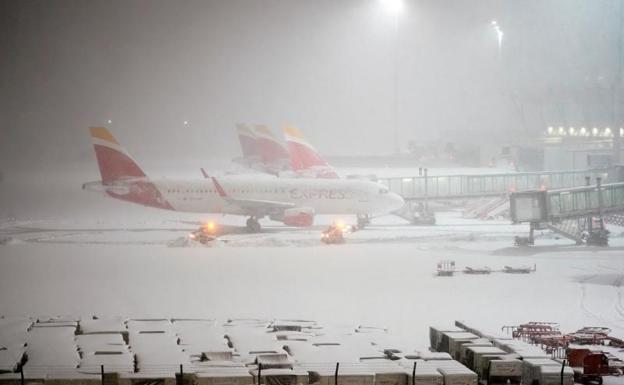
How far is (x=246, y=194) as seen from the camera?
2557 inches

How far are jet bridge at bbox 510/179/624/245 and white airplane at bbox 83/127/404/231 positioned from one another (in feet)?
36.2

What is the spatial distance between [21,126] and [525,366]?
150375mm

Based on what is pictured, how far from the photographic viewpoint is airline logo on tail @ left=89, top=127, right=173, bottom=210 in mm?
64625

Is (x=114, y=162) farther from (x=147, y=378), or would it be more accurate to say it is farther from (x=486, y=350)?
(x=147, y=378)

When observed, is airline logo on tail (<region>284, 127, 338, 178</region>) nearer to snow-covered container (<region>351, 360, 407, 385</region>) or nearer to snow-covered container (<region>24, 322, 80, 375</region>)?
snow-covered container (<region>24, 322, 80, 375</region>)

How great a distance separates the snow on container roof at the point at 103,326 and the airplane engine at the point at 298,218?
31415 millimetres

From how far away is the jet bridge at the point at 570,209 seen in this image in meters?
57.9

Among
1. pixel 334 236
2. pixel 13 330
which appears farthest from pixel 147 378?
pixel 334 236

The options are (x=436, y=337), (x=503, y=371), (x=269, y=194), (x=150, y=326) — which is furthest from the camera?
(x=269, y=194)

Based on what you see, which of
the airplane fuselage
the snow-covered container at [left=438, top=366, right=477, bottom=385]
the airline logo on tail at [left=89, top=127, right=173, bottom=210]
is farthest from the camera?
the airline logo on tail at [left=89, top=127, right=173, bottom=210]

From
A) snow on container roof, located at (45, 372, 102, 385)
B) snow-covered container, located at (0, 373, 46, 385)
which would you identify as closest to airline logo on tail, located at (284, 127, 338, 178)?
snow on container roof, located at (45, 372, 102, 385)

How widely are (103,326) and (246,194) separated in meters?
33.8

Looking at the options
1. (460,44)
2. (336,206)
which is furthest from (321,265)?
(460,44)

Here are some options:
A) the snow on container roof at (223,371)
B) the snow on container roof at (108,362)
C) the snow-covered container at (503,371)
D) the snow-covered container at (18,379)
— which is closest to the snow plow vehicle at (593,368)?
the snow-covered container at (503,371)
